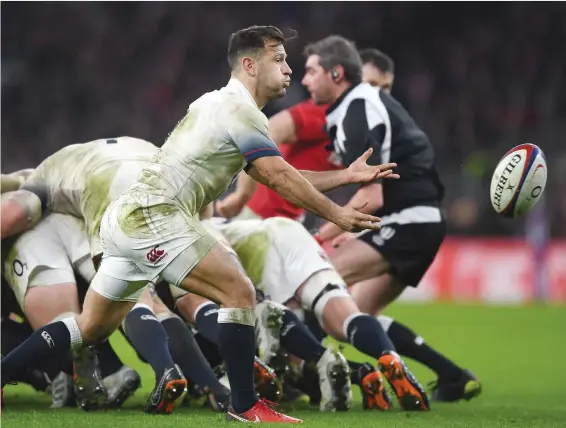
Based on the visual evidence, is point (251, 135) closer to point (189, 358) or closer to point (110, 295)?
point (110, 295)

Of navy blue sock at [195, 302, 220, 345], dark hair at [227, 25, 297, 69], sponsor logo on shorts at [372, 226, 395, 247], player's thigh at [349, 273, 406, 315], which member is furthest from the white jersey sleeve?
player's thigh at [349, 273, 406, 315]

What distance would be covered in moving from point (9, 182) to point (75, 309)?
91 cm

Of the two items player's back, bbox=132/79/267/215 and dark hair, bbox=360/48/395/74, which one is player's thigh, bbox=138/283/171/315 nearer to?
player's back, bbox=132/79/267/215

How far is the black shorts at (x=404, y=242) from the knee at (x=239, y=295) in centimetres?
221

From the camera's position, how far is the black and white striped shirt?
6508 millimetres

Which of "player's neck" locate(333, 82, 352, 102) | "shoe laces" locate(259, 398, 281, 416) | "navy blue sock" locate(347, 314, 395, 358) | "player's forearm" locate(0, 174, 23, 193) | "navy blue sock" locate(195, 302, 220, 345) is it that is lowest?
"shoe laces" locate(259, 398, 281, 416)

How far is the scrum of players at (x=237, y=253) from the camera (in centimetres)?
480

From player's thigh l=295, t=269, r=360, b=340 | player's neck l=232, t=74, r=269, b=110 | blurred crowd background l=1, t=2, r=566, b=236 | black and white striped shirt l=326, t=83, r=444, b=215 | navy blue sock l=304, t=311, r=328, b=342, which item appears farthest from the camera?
blurred crowd background l=1, t=2, r=566, b=236

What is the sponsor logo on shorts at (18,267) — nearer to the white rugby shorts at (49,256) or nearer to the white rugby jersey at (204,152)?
the white rugby shorts at (49,256)

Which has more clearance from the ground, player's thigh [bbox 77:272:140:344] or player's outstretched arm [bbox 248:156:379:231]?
player's outstretched arm [bbox 248:156:379:231]

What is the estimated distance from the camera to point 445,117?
1958cm

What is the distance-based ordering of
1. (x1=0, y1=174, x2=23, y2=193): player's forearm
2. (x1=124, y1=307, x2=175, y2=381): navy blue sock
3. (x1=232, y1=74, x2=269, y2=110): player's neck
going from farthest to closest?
(x1=0, y1=174, x2=23, y2=193): player's forearm < (x1=124, y1=307, x2=175, y2=381): navy blue sock < (x1=232, y1=74, x2=269, y2=110): player's neck

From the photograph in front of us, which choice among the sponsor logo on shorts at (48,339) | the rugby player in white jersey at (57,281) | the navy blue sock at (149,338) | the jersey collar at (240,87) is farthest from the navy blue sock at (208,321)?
the jersey collar at (240,87)

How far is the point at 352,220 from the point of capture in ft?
15.5
